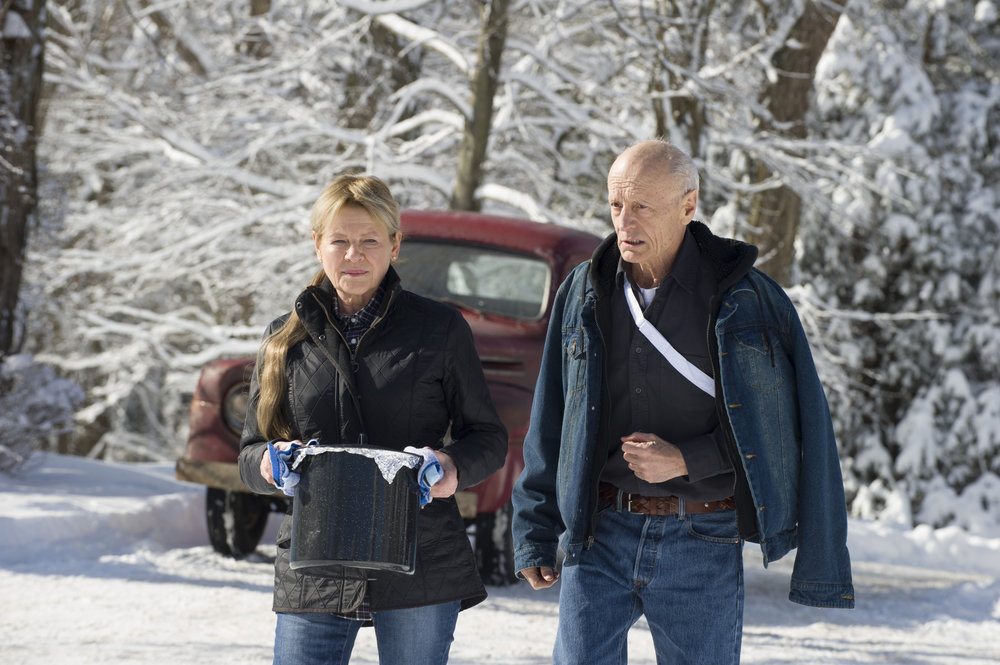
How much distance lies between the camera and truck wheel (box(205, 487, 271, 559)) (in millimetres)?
7680

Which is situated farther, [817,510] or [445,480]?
[817,510]

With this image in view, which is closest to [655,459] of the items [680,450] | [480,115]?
[680,450]

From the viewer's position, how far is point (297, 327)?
10.6 feet

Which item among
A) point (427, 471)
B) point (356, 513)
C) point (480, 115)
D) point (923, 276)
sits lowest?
point (356, 513)

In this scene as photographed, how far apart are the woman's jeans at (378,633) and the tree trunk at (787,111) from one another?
34.2ft

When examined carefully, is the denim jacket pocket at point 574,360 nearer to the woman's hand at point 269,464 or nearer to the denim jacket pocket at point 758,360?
the denim jacket pocket at point 758,360

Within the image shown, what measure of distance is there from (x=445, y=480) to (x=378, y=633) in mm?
412

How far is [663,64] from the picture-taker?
11602 millimetres

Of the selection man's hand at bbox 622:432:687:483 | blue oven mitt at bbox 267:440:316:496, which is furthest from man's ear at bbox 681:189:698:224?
blue oven mitt at bbox 267:440:316:496

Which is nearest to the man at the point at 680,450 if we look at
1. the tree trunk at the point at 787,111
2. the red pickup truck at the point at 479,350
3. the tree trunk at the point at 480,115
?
the red pickup truck at the point at 479,350

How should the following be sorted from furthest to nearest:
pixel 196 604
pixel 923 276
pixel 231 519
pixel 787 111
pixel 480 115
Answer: pixel 923 276, pixel 787 111, pixel 480 115, pixel 231 519, pixel 196 604

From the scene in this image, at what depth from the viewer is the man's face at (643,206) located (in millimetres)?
3217

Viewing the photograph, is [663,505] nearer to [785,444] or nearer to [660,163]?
[785,444]

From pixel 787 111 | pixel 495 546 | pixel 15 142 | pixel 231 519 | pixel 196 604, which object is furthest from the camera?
pixel 787 111
